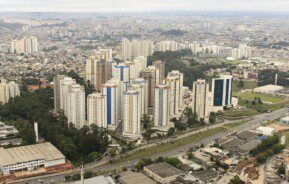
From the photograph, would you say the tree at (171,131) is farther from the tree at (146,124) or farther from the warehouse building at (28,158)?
the warehouse building at (28,158)

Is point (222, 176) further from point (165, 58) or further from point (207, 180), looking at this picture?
point (165, 58)

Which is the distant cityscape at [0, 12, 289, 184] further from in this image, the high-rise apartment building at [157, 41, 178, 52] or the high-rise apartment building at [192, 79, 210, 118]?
the high-rise apartment building at [157, 41, 178, 52]

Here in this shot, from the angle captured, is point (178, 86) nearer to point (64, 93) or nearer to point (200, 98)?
point (200, 98)

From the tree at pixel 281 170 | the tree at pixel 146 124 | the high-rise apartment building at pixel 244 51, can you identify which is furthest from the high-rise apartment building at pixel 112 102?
the high-rise apartment building at pixel 244 51

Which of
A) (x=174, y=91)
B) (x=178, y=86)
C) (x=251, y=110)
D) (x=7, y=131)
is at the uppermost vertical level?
(x=178, y=86)

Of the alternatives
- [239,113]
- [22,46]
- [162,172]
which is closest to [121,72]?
[239,113]

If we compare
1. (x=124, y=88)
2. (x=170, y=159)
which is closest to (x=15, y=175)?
(x=170, y=159)
